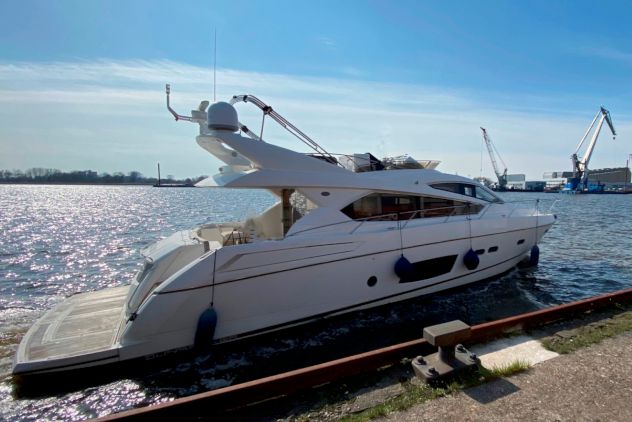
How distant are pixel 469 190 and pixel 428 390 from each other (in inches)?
310

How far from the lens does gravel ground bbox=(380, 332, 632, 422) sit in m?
3.16

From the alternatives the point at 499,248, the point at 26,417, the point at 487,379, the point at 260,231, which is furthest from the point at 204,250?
the point at 499,248

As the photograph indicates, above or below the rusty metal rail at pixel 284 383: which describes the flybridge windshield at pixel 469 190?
above

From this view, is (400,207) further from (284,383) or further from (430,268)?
(284,383)

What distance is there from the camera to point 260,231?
916 centimetres

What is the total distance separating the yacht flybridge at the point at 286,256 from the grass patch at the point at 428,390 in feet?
11.3

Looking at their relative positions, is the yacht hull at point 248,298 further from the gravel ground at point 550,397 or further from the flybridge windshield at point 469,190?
the gravel ground at point 550,397

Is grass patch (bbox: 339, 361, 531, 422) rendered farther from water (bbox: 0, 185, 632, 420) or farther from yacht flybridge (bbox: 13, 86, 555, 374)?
yacht flybridge (bbox: 13, 86, 555, 374)

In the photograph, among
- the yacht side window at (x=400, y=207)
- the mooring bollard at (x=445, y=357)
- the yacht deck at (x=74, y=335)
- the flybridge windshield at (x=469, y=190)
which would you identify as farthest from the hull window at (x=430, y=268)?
the yacht deck at (x=74, y=335)

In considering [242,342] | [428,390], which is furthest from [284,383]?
[242,342]

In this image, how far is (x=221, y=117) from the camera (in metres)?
6.95

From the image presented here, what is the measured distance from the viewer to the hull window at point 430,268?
8.32 m

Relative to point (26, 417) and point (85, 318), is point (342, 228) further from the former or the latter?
point (26, 417)

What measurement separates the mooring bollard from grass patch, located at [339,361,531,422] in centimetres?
10
